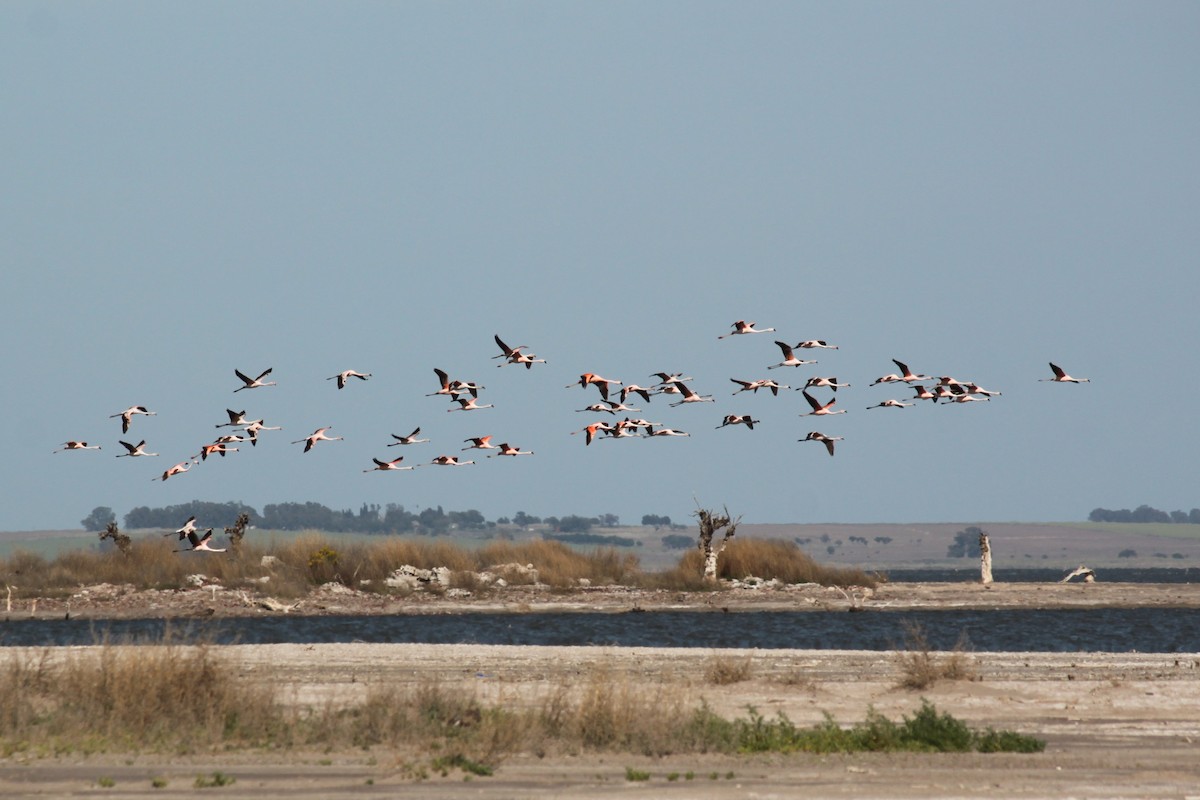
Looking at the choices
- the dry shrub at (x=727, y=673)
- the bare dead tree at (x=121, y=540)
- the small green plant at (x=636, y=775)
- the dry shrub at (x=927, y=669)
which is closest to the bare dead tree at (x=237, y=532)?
the bare dead tree at (x=121, y=540)

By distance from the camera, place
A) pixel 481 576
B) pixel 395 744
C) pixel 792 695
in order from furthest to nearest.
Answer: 1. pixel 481 576
2. pixel 792 695
3. pixel 395 744

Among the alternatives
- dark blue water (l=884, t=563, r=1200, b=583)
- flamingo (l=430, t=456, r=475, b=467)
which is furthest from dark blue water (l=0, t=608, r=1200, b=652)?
dark blue water (l=884, t=563, r=1200, b=583)

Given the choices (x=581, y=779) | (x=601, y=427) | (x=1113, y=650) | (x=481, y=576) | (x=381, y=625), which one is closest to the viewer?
(x=581, y=779)

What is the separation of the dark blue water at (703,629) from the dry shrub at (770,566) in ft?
20.9

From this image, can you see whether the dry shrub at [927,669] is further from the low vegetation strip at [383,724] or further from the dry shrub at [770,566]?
the dry shrub at [770,566]

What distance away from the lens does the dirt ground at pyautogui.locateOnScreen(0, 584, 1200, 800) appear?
16.1 meters

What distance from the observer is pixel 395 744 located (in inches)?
723

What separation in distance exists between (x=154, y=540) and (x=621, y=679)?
133 ft

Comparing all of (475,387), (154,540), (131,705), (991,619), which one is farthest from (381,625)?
(131,705)

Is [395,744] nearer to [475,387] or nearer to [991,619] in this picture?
[475,387]

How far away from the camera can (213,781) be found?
1591cm

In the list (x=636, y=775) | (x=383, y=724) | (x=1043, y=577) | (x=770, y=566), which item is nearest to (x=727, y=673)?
(x=383, y=724)

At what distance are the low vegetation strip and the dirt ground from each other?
1.42 ft

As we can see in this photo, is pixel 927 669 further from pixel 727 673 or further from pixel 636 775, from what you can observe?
pixel 636 775
